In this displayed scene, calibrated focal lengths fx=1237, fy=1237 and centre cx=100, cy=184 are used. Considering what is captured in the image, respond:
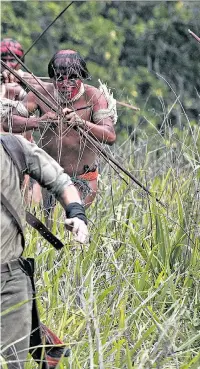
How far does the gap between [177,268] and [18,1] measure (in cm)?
1443

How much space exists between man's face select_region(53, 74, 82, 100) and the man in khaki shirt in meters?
3.13

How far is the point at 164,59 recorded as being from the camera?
21.1 meters

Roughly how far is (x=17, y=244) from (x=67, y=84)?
3.30m

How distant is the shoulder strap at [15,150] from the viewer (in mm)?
4785

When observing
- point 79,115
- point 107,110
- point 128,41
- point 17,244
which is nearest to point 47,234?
point 17,244

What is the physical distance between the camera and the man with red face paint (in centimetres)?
792

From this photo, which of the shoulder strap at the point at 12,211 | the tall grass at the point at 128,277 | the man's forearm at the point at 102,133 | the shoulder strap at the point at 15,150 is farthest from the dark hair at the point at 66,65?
the shoulder strap at the point at 12,211

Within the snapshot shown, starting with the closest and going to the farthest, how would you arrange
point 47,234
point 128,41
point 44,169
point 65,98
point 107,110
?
point 44,169, point 47,234, point 65,98, point 107,110, point 128,41

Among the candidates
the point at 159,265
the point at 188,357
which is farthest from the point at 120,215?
the point at 188,357

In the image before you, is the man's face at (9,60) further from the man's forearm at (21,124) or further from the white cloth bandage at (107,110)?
the man's forearm at (21,124)

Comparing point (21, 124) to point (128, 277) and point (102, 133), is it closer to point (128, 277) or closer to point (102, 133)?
point (102, 133)

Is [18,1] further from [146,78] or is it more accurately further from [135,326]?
[135,326]

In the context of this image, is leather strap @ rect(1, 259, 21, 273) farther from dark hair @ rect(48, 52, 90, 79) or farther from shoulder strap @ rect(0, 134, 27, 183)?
dark hair @ rect(48, 52, 90, 79)

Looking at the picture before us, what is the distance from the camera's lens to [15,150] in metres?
4.81
